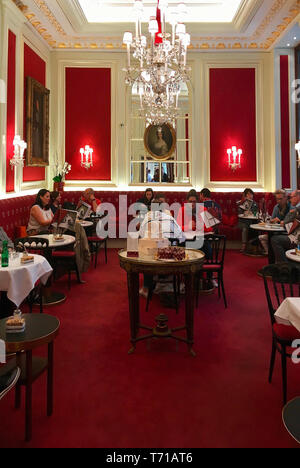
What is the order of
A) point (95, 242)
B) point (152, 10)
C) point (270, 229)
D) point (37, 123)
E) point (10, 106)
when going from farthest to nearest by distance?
1. point (37, 123)
2. point (152, 10)
3. point (95, 242)
4. point (10, 106)
5. point (270, 229)

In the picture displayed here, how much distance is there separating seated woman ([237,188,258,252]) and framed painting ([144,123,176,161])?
244 cm

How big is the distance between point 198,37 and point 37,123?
4474 millimetres

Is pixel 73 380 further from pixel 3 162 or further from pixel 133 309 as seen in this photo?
pixel 3 162

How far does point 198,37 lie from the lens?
921cm

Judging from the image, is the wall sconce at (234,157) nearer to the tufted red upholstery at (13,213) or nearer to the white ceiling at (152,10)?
the white ceiling at (152,10)

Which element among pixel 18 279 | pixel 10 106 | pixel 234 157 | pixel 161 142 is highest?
pixel 161 142

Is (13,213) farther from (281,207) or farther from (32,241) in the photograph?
(281,207)

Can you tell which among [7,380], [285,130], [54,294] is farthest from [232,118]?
[7,380]

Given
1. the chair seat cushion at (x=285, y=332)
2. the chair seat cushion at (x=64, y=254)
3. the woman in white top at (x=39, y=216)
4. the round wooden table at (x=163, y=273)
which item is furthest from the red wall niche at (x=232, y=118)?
the chair seat cushion at (x=285, y=332)

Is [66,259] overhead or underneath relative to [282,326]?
overhead

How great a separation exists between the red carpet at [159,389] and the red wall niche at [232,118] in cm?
595

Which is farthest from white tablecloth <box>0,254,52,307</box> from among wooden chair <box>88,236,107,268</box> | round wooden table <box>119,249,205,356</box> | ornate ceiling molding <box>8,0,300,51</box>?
ornate ceiling molding <box>8,0,300,51</box>

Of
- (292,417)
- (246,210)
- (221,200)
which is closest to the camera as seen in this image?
(292,417)
